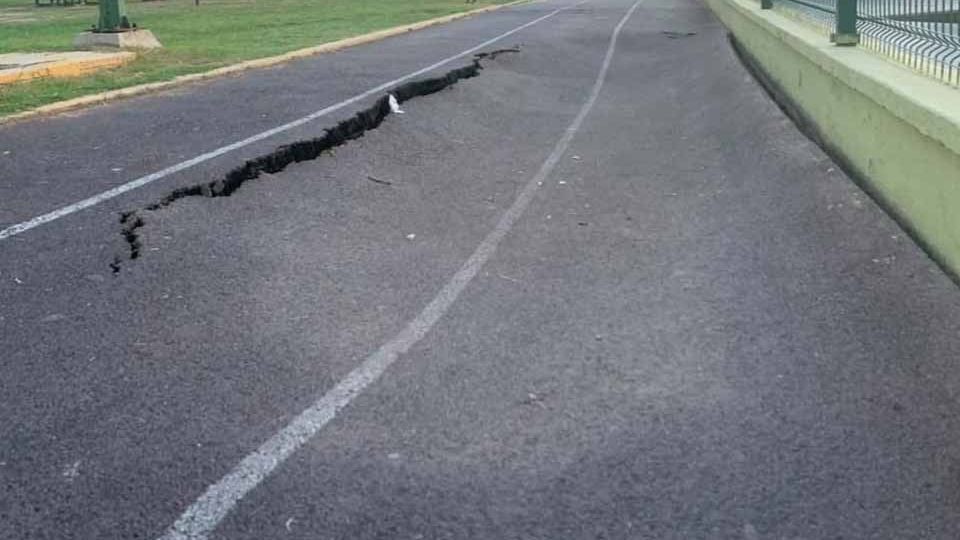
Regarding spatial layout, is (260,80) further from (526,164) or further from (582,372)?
(582,372)

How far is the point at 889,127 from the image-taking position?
24.2 ft

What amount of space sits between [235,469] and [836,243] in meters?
4.18

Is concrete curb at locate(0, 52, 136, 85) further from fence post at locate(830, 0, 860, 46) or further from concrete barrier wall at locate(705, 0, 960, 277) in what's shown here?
fence post at locate(830, 0, 860, 46)

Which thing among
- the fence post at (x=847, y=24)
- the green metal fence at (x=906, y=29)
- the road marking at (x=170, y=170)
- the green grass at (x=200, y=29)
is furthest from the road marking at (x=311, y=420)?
the green grass at (x=200, y=29)

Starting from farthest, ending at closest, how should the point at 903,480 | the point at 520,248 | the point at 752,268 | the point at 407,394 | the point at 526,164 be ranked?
the point at 526,164 < the point at 520,248 < the point at 752,268 < the point at 407,394 < the point at 903,480

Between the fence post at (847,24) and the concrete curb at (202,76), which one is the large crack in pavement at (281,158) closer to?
the concrete curb at (202,76)

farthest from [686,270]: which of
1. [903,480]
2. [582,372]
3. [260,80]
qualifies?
[260,80]

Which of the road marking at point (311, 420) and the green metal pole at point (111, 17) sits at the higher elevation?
the green metal pole at point (111, 17)

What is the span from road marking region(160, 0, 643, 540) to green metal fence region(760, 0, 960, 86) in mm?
2842

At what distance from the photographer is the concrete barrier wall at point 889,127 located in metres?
6.14

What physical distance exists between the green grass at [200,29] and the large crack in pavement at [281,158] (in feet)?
10.5

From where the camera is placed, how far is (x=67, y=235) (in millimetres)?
7137

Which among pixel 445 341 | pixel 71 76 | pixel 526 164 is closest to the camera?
pixel 445 341

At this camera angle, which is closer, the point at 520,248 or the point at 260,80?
the point at 520,248
